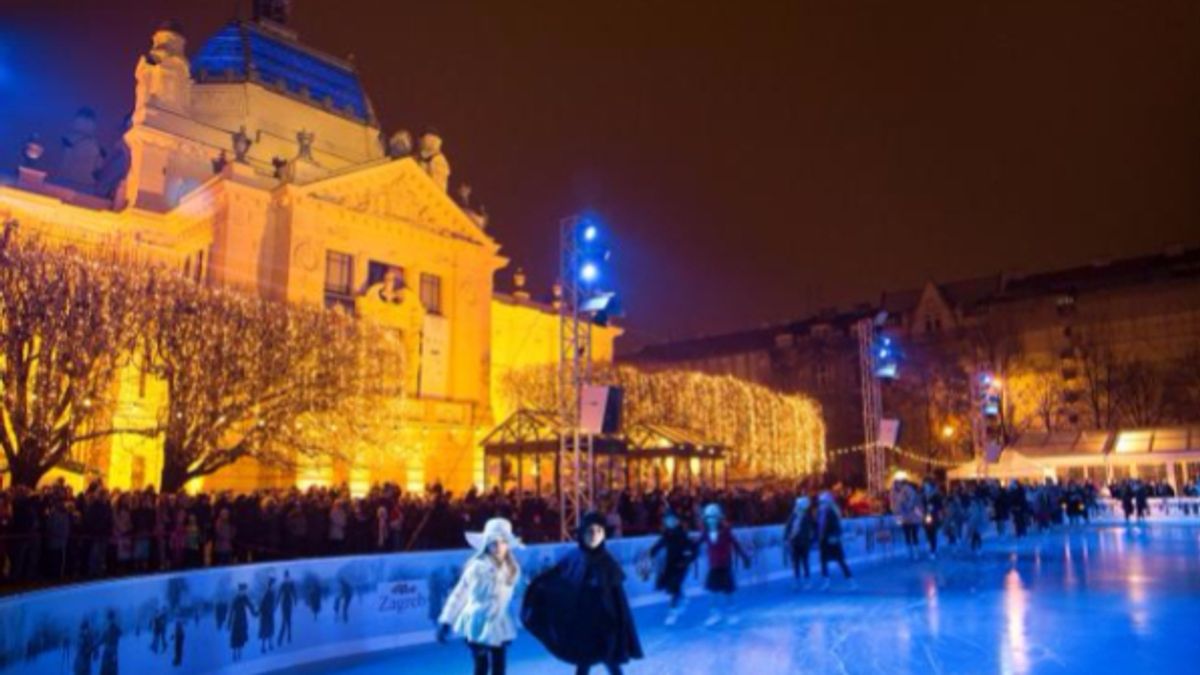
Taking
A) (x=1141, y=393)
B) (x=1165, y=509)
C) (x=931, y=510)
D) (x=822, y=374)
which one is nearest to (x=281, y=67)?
(x=931, y=510)

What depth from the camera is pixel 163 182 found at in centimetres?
4147

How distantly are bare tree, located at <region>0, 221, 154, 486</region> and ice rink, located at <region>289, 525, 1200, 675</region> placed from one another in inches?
582

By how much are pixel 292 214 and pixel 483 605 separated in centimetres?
3494

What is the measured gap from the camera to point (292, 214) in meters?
39.1

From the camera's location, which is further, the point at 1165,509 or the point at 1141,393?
the point at 1141,393

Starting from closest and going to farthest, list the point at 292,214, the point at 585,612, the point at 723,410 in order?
the point at 585,612 < the point at 292,214 < the point at 723,410

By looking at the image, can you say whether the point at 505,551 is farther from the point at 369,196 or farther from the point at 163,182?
A: the point at 163,182

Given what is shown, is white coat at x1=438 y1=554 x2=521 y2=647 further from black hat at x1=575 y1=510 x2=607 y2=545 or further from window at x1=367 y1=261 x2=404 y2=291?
window at x1=367 y1=261 x2=404 y2=291

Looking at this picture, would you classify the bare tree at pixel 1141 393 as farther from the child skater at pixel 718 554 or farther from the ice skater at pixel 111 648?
the ice skater at pixel 111 648

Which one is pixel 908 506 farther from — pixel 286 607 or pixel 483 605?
pixel 483 605

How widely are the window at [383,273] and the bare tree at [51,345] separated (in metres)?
19.1

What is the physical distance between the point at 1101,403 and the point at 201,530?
57208 mm

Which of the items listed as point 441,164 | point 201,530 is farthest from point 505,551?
point 441,164

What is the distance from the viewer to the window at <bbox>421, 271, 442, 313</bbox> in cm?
4516
